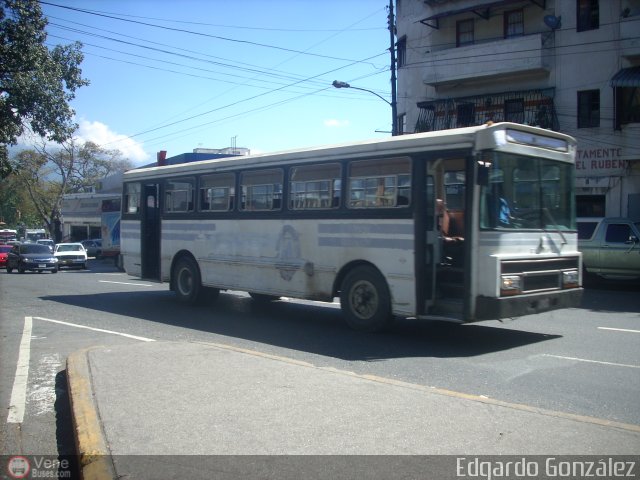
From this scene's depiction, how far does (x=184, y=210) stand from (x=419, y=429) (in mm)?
9907

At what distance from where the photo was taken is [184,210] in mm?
13625

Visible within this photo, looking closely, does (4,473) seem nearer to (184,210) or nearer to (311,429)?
(311,429)

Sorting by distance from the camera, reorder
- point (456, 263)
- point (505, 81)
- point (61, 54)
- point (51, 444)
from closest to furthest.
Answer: point (51, 444)
point (456, 263)
point (61, 54)
point (505, 81)

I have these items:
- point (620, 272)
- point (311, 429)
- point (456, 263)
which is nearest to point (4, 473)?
point (311, 429)

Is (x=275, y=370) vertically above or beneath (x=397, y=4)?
beneath

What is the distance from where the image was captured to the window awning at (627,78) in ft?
71.7

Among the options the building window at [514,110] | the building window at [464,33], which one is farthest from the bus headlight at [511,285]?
the building window at [464,33]

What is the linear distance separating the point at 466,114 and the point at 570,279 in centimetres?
1944

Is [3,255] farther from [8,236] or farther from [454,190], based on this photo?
[8,236]

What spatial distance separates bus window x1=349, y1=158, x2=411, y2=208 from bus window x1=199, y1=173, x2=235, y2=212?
3.43 meters

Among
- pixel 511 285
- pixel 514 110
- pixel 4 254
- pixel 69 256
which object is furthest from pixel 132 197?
pixel 4 254

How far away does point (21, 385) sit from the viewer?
23.3ft

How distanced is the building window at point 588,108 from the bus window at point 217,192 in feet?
58.3

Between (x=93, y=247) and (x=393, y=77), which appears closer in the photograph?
(x=393, y=77)
